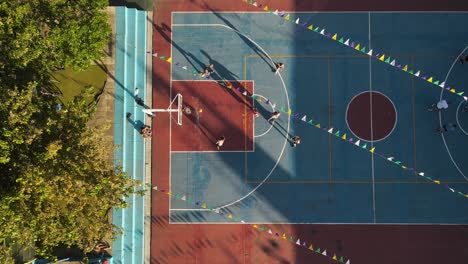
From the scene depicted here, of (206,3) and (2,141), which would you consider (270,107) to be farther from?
(2,141)

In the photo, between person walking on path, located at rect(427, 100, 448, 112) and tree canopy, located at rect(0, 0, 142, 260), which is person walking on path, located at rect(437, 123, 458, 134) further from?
tree canopy, located at rect(0, 0, 142, 260)

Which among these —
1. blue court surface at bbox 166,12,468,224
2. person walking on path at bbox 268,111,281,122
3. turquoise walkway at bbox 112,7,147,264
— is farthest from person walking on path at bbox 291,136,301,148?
turquoise walkway at bbox 112,7,147,264

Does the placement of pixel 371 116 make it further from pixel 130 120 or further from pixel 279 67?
pixel 130 120

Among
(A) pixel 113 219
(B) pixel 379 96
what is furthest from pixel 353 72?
(A) pixel 113 219

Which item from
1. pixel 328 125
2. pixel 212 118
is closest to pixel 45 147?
pixel 212 118

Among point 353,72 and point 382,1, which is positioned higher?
point 382,1
